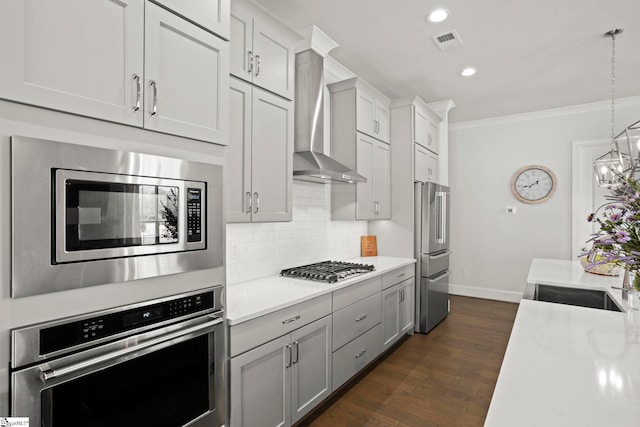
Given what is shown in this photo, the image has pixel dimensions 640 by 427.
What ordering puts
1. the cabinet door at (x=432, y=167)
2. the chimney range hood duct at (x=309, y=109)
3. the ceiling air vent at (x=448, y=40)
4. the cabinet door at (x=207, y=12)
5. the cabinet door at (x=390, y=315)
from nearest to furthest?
the cabinet door at (x=207, y=12) < the chimney range hood duct at (x=309, y=109) < the ceiling air vent at (x=448, y=40) < the cabinet door at (x=390, y=315) < the cabinet door at (x=432, y=167)

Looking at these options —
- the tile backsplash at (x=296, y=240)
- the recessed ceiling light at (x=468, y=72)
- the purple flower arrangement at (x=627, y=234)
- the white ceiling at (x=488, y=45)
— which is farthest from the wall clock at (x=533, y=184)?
the purple flower arrangement at (x=627, y=234)

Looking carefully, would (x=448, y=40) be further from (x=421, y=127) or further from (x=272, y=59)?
(x=272, y=59)

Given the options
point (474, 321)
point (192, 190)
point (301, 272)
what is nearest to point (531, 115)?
point (474, 321)

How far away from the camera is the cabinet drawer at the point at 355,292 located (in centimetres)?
254

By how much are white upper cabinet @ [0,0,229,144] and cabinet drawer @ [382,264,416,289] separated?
218 cm

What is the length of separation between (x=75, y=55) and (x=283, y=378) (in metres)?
1.82

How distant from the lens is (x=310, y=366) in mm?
Answer: 2234

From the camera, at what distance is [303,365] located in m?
2.17

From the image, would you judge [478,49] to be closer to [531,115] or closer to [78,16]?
[531,115]

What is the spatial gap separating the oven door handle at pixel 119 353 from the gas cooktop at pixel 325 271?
107cm

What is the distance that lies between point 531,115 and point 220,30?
202 inches

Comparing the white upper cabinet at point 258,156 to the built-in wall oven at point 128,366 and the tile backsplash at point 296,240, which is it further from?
the built-in wall oven at point 128,366

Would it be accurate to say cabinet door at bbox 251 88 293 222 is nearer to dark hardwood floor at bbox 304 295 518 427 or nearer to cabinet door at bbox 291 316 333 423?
cabinet door at bbox 291 316 333 423

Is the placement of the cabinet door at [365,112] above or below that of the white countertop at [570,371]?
above
